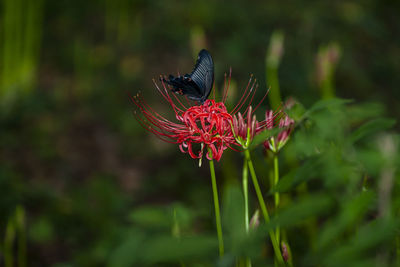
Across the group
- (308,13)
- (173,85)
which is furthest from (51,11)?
(173,85)

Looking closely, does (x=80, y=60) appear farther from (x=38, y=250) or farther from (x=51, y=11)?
(x=38, y=250)

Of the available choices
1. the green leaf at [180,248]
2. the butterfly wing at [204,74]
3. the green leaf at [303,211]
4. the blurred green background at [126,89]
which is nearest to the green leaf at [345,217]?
the green leaf at [303,211]

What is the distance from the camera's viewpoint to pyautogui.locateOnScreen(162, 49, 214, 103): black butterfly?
85 centimetres

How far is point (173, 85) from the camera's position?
86 cm

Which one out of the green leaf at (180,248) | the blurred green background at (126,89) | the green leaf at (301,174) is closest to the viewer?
the green leaf at (180,248)

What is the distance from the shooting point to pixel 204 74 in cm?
89

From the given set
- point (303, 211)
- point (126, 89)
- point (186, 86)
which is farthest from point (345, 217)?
point (126, 89)

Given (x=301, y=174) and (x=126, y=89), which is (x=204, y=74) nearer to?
(x=301, y=174)

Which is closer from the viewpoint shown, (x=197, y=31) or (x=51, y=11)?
(x=197, y=31)

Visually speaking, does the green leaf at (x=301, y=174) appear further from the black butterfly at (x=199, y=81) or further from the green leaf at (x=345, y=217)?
the black butterfly at (x=199, y=81)

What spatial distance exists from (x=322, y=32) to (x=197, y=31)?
1.70 meters

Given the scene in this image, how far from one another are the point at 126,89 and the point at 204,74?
7.90 feet

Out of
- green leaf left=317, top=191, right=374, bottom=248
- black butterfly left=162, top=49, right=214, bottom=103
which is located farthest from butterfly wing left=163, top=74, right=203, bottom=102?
green leaf left=317, top=191, right=374, bottom=248

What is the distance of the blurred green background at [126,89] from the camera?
1.73 metres
